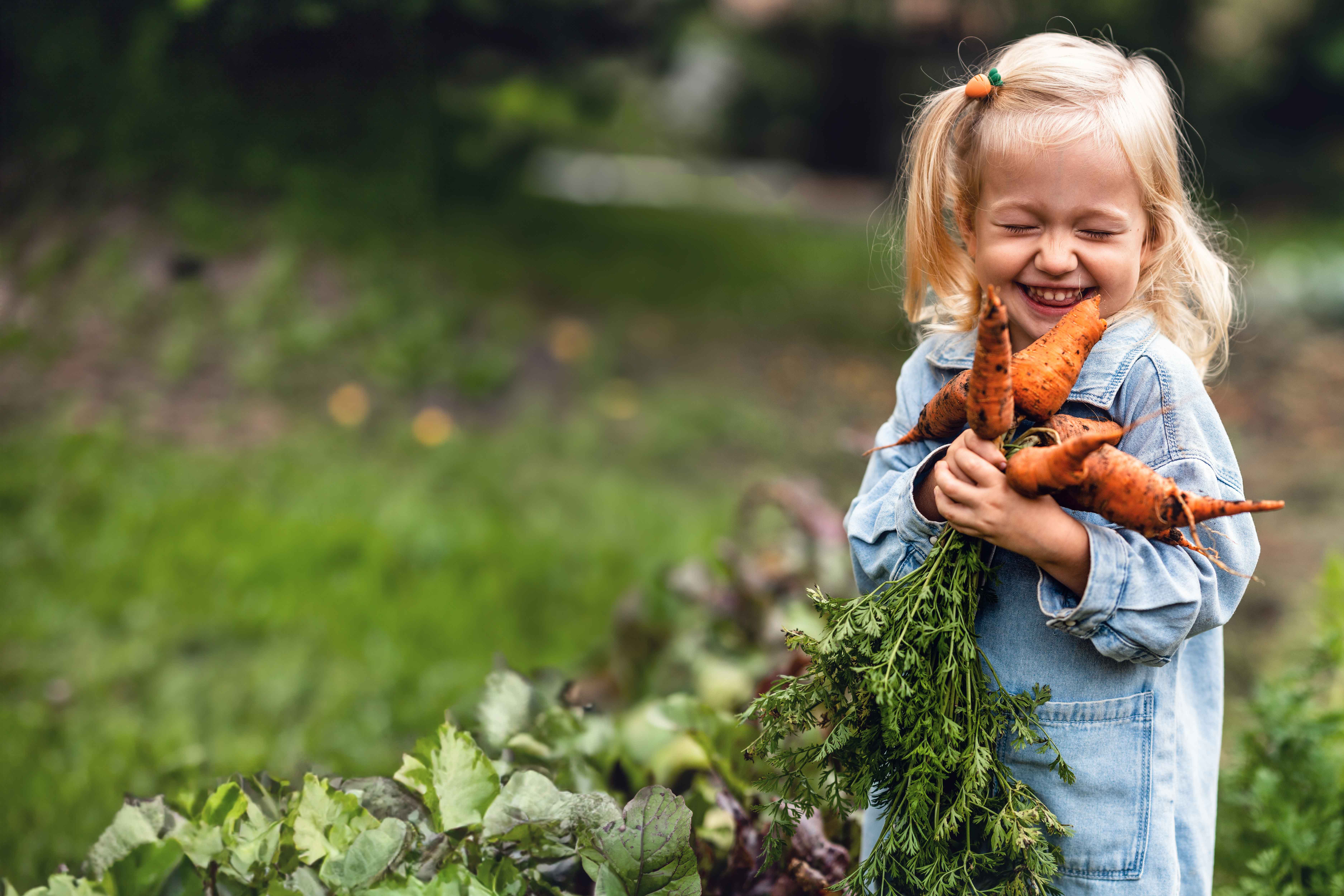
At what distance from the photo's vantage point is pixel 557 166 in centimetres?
1151

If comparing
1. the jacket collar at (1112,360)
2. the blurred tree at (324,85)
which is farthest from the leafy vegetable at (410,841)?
the blurred tree at (324,85)

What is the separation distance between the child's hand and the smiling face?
31cm

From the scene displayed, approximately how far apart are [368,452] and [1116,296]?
3441 mm

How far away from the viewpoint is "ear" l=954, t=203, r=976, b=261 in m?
1.63

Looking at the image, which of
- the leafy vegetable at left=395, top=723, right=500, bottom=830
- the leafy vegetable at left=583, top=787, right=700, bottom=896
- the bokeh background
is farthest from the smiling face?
the leafy vegetable at left=395, top=723, right=500, bottom=830

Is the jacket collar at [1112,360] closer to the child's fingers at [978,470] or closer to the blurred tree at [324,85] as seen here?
the child's fingers at [978,470]

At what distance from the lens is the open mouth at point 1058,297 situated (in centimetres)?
155

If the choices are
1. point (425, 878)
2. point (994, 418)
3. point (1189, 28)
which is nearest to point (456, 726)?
point (425, 878)

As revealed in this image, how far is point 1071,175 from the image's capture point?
4.83ft

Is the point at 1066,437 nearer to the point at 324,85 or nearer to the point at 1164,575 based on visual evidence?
the point at 1164,575

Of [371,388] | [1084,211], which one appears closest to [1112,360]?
[1084,211]

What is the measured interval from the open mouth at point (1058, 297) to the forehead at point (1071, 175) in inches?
4.9

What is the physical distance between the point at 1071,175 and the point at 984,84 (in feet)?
0.66

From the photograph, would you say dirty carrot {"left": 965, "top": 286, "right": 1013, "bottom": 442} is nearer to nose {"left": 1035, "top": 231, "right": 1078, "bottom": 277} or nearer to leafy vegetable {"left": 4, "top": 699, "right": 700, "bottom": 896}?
nose {"left": 1035, "top": 231, "right": 1078, "bottom": 277}
